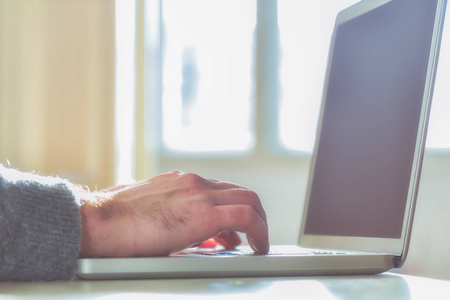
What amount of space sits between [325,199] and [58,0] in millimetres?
2319

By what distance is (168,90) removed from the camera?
3.05 metres

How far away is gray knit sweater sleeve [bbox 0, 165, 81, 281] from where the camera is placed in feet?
1.68

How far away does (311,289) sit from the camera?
458 mm

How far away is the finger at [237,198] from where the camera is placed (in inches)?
24.7

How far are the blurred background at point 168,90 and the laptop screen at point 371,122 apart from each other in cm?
194

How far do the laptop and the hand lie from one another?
3 cm

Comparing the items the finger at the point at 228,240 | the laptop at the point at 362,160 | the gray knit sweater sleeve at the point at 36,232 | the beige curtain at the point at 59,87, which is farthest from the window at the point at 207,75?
the gray knit sweater sleeve at the point at 36,232

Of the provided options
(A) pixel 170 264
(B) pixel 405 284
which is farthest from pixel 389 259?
(A) pixel 170 264

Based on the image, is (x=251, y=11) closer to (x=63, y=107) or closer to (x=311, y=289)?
(x=63, y=107)

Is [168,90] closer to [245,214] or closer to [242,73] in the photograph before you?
[242,73]

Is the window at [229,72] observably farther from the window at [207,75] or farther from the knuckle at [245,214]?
the knuckle at [245,214]

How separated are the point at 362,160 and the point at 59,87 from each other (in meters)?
2.27

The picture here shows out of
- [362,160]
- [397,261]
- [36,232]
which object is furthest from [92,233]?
[362,160]

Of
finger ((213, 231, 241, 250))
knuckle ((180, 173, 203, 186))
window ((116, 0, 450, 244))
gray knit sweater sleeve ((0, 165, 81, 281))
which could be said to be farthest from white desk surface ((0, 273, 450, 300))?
window ((116, 0, 450, 244))
